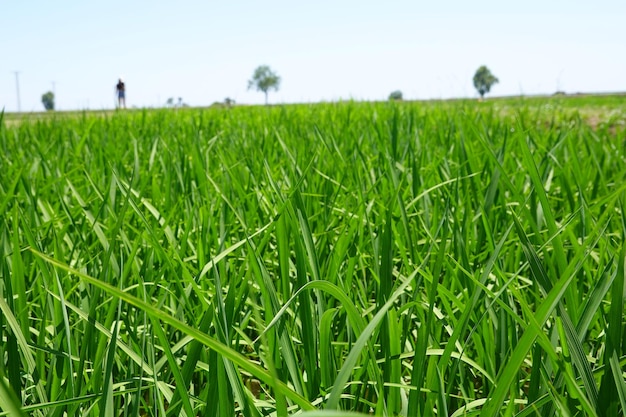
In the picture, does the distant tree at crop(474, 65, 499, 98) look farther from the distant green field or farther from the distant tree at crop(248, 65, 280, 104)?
the distant green field

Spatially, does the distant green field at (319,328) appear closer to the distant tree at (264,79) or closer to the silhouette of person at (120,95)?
the silhouette of person at (120,95)

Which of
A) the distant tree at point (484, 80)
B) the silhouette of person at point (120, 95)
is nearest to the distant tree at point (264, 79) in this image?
the distant tree at point (484, 80)

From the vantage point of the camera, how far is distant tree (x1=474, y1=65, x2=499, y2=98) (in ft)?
221

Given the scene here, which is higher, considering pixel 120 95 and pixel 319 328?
pixel 120 95

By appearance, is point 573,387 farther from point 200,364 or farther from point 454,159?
point 454,159

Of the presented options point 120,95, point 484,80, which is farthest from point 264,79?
point 120,95

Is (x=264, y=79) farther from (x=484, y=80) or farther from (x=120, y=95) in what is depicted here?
(x=120, y=95)

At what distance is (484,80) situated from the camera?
69.0m

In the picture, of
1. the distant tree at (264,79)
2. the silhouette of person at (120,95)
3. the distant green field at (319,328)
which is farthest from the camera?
the distant tree at (264,79)

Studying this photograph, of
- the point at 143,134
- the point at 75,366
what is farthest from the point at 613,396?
the point at 143,134

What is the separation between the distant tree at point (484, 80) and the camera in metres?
67.4

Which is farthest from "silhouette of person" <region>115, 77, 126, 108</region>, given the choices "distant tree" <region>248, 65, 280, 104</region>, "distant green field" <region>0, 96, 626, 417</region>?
"distant tree" <region>248, 65, 280, 104</region>

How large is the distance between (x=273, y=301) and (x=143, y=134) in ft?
10.3

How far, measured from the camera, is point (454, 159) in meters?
2.36
